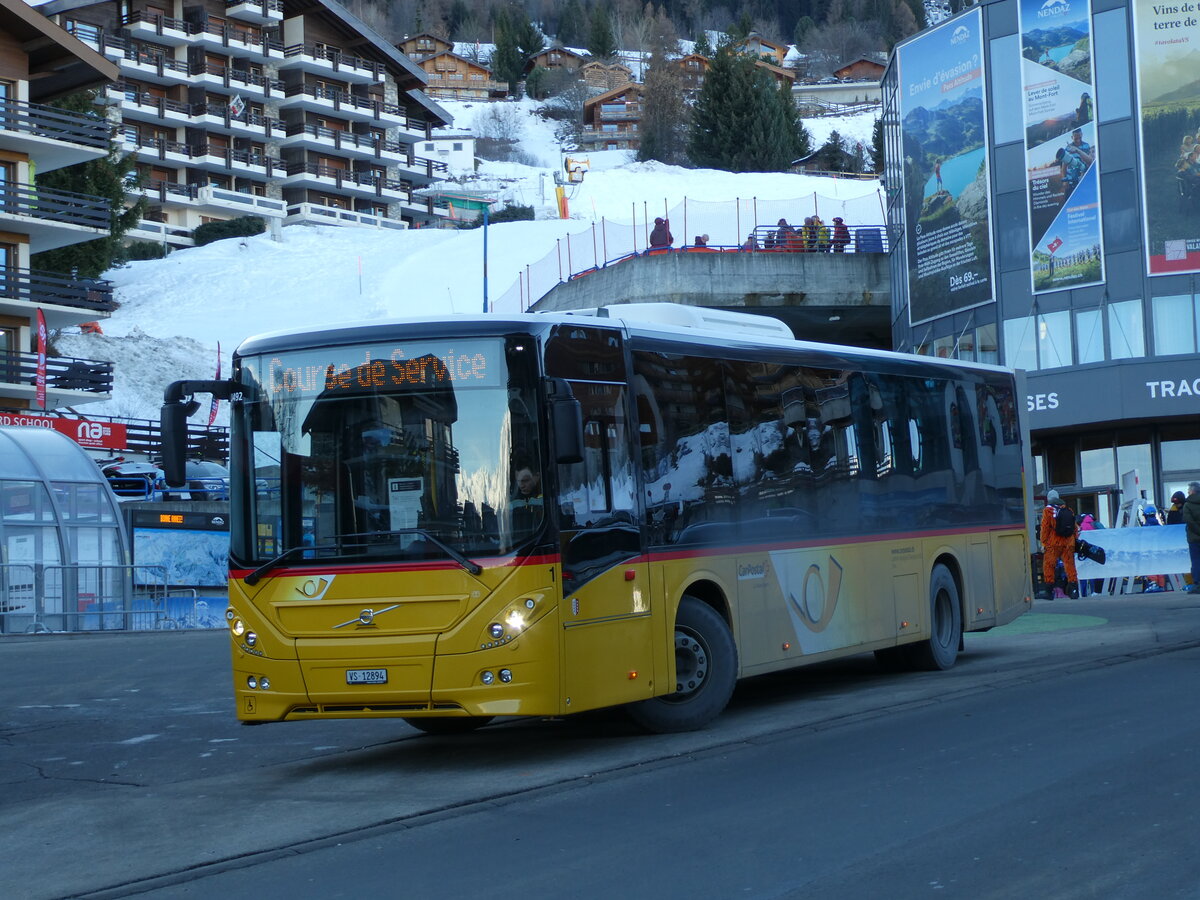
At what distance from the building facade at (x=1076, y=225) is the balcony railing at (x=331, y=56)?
60.8 m

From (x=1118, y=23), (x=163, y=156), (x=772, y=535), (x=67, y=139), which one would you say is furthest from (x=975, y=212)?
(x=163, y=156)

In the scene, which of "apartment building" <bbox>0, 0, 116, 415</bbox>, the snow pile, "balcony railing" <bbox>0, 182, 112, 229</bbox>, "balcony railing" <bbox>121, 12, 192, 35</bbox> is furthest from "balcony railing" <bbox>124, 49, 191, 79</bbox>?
"balcony railing" <bbox>0, 182, 112, 229</bbox>

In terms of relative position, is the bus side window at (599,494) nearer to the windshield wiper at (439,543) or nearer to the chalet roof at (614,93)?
the windshield wiper at (439,543)

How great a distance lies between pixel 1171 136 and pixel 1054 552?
17.5 metres

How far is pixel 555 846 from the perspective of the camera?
7.37 m

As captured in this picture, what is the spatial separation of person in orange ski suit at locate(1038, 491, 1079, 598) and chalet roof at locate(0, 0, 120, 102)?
103 ft

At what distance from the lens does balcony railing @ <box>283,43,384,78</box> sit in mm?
98500

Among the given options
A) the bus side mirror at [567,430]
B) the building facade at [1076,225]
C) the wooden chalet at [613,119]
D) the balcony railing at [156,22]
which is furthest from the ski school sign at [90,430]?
the wooden chalet at [613,119]

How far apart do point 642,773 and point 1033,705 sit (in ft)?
11.9

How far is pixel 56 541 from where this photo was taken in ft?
92.4

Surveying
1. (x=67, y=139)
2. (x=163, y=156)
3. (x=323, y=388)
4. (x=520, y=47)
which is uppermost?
(x=520, y=47)

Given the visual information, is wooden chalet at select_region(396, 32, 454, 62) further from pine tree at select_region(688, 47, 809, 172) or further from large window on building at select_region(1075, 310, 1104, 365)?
large window on building at select_region(1075, 310, 1104, 365)

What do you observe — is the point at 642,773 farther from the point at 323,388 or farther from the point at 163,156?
the point at 163,156

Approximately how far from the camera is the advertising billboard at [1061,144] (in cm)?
4128
